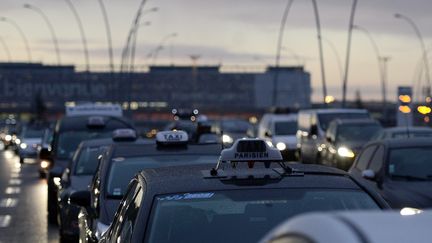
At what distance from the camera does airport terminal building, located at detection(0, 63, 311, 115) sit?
391 ft

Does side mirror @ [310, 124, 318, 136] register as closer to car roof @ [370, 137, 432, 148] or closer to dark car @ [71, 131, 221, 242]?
car roof @ [370, 137, 432, 148]

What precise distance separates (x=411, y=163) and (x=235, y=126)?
1212 inches

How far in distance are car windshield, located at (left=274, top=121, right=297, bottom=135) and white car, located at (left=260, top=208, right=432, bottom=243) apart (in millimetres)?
40096

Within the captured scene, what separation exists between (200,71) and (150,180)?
128696 mm

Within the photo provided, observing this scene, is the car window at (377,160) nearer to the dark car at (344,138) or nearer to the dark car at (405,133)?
the dark car at (405,133)

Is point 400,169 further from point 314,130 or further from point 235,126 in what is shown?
point 235,126

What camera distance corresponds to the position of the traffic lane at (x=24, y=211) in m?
15.8

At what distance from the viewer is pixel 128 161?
34.9 ft

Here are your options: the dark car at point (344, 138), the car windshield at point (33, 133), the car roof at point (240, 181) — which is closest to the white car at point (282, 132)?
the dark car at point (344, 138)

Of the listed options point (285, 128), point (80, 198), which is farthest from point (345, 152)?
point (80, 198)

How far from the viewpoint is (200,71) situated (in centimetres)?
13488

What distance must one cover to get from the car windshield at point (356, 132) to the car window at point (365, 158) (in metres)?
14.1

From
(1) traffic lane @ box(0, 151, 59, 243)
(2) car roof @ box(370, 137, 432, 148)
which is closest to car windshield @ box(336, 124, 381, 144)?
(1) traffic lane @ box(0, 151, 59, 243)

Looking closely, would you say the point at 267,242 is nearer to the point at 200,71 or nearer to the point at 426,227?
the point at 426,227
